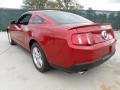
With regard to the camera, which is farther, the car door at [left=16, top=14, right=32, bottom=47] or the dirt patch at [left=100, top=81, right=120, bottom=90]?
the car door at [left=16, top=14, right=32, bottom=47]

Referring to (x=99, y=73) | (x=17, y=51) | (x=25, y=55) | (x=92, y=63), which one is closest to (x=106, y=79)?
(x=99, y=73)

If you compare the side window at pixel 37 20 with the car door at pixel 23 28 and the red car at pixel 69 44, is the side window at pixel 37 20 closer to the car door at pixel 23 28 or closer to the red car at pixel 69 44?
the red car at pixel 69 44

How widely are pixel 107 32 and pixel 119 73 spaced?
1.05m

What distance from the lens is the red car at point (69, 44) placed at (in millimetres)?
2869

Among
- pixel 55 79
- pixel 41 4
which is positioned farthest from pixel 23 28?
pixel 41 4

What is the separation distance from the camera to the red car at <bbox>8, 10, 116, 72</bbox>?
287cm

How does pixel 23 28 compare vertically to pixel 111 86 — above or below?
above

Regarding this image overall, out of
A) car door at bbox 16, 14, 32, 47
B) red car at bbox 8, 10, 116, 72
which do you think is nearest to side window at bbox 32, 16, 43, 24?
red car at bbox 8, 10, 116, 72

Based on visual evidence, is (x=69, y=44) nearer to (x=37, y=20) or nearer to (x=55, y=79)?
(x=55, y=79)

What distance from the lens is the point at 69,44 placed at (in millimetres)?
2842

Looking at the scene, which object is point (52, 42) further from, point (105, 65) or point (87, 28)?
point (105, 65)

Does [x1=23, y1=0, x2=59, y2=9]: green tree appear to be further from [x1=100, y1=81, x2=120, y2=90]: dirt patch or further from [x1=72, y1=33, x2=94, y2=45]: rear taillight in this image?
[x1=72, y1=33, x2=94, y2=45]: rear taillight

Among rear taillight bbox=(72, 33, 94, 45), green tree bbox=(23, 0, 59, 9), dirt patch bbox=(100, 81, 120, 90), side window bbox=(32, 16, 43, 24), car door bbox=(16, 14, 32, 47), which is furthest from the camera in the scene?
green tree bbox=(23, 0, 59, 9)

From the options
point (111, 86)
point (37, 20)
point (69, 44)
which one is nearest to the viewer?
point (69, 44)
